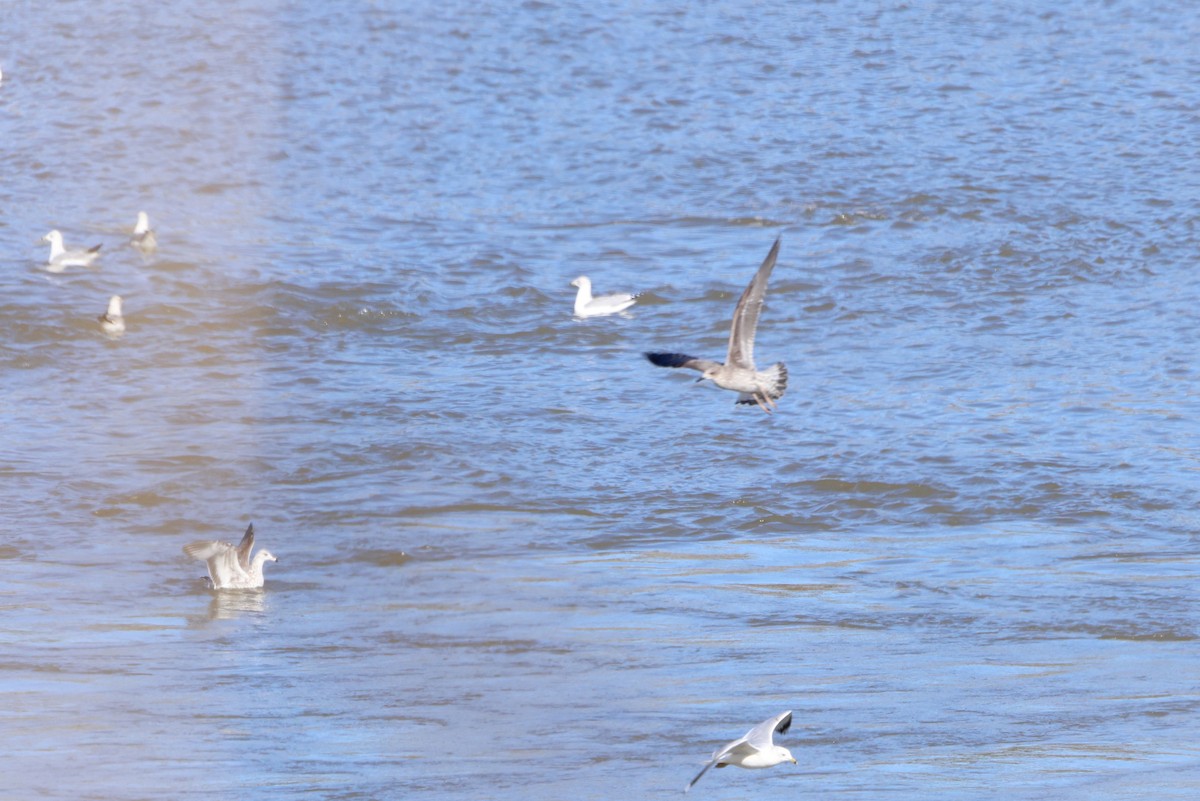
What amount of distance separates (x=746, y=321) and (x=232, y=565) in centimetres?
233

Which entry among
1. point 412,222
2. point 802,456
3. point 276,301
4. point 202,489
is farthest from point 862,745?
point 412,222

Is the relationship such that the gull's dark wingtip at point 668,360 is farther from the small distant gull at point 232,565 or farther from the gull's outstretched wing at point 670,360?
the small distant gull at point 232,565

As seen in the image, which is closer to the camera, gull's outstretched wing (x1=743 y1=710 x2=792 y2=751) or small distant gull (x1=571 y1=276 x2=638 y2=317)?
gull's outstretched wing (x1=743 y1=710 x2=792 y2=751)

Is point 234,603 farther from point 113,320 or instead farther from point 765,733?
point 113,320

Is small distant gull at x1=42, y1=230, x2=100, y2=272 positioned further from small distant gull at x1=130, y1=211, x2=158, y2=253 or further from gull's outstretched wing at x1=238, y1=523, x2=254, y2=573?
gull's outstretched wing at x1=238, y1=523, x2=254, y2=573

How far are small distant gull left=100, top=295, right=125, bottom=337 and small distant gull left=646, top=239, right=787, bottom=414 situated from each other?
546 centimetres

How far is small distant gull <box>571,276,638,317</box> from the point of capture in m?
11.9

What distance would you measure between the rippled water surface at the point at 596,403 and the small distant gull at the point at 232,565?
0.12m

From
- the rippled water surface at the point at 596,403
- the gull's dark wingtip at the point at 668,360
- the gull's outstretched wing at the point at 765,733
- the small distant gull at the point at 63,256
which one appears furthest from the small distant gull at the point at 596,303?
the gull's outstretched wing at the point at 765,733

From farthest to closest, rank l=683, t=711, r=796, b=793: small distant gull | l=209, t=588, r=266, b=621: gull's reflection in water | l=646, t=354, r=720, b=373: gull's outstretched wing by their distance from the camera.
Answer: l=209, t=588, r=266, b=621: gull's reflection in water → l=646, t=354, r=720, b=373: gull's outstretched wing → l=683, t=711, r=796, b=793: small distant gull

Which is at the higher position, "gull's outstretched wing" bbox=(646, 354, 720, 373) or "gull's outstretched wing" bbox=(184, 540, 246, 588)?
"gull's outstretched wing" bbox=(646, 354, 720, 373)

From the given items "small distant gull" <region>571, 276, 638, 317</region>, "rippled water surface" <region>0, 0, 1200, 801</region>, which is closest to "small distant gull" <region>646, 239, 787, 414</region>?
"rippled water surface" <region>0, 0, 1200, 801</region>

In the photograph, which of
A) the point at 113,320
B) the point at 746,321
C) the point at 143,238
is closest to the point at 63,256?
the point at 143,238

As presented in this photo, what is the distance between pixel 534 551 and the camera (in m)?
8.51
